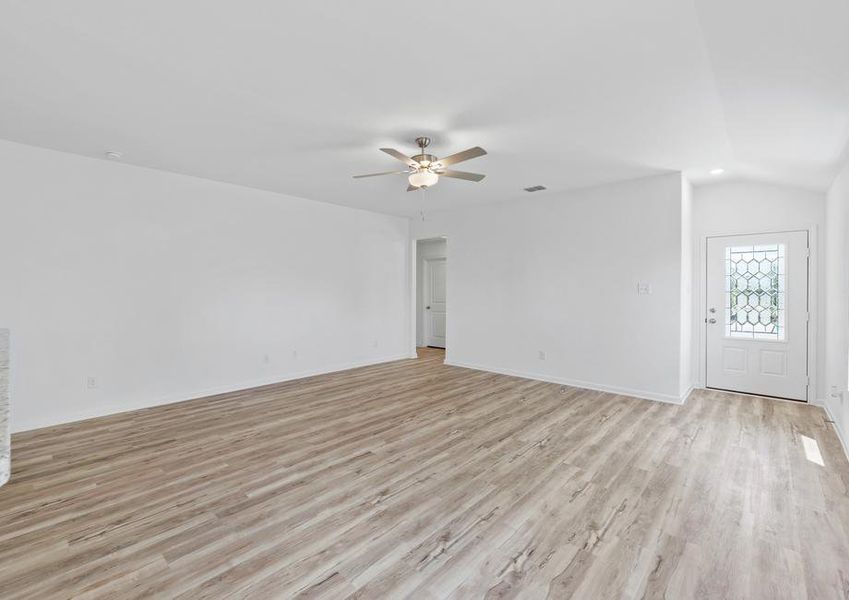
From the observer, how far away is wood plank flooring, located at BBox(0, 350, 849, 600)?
1828 mm

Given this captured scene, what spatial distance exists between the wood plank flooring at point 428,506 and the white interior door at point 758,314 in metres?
0.70

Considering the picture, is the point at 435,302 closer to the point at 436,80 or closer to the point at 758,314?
the point at 758,314

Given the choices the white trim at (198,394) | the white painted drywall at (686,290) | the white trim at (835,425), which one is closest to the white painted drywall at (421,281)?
the white trim at (198,394)

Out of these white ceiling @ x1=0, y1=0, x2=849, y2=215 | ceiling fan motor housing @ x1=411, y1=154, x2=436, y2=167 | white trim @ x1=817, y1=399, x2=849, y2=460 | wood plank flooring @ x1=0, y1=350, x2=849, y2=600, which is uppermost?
white ceiling @ x1=0, y1=0, x2=849, y2=215

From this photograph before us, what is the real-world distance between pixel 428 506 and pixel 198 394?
3736 mm

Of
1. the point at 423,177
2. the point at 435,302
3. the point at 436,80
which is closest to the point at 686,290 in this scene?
the point at 423,177

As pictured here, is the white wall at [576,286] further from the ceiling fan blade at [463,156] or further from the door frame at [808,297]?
A: the ceiling fan blade at [463,156]

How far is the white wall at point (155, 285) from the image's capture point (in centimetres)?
378

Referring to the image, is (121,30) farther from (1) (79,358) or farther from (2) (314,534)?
(1) (79,358)

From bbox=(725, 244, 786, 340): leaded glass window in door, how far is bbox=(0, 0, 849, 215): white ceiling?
1016mm

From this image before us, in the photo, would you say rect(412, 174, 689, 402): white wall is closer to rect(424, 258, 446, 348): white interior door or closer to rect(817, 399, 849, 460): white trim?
rect(817, 399, 849, 460): white trim

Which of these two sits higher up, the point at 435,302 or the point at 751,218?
the point at 751,218

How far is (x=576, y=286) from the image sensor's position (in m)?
5.46

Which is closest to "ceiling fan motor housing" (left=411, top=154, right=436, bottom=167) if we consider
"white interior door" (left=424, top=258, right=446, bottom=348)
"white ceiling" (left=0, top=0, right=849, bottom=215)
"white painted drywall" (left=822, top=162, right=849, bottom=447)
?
"white ceiling" (left=0, top=0, right=849, bottom=215)
